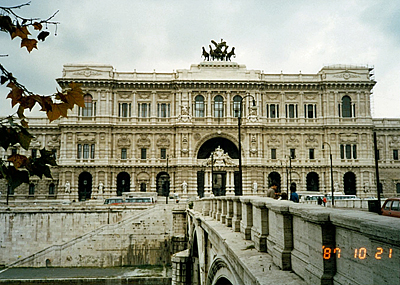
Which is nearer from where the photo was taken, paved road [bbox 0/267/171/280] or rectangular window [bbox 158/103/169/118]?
paved road [bbox 0/267/171/280]

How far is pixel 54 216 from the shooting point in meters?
43.8

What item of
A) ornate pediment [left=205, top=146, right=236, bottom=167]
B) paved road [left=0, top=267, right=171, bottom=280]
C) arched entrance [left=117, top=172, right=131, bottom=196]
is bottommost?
paved road [left=0, top=267, right=171, bottom=280]

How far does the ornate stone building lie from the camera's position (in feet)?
187

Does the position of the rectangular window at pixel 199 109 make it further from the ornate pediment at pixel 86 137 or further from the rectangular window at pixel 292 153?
the ornate pediment at pixel 86 137

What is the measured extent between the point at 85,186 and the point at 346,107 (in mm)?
37795

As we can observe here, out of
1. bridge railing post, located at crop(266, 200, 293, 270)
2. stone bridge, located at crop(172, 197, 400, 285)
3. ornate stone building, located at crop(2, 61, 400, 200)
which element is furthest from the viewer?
ornate stone building, located at crop(2, 61, 400, 200)

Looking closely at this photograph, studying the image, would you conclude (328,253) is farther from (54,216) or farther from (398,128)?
(398,128)

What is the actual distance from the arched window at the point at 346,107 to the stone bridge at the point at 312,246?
51.4m

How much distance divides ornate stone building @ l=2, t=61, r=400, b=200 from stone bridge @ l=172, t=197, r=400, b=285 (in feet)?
150

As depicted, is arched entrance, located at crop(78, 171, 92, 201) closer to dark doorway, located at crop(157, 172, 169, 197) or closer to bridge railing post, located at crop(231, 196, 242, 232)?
dark doorway, located at crop(157, 172, 169, 197)

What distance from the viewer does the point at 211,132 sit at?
57875mm

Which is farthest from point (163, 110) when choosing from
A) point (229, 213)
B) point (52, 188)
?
point (229, 213)

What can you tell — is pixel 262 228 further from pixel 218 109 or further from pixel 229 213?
pixel 218 109

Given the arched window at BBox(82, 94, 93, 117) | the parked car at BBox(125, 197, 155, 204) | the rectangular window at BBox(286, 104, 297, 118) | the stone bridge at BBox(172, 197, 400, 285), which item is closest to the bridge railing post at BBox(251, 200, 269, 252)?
the stone bridge at BBox(172, 197, 400, 285)
